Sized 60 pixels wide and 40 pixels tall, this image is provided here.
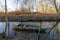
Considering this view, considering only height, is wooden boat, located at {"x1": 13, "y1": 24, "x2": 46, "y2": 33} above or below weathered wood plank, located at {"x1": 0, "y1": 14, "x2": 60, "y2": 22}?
below

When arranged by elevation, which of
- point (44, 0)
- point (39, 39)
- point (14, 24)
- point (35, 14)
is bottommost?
point (39, 39)

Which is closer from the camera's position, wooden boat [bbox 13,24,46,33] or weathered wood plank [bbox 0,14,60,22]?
weathered wood plank [bbox 0,14,60,22]

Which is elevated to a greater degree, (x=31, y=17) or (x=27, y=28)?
(x=31, y=17)

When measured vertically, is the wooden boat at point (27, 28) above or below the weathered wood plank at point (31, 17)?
below

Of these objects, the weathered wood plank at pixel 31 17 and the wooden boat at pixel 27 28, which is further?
the wooden boat at pixel 27 28

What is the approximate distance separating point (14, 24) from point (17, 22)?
87mm

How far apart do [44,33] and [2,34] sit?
691 millimetres

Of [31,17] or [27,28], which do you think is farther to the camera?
[27,28]

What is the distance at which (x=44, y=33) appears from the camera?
2.09 meters

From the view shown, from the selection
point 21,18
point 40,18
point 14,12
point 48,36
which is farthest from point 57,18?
point 14,12

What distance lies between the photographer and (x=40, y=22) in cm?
202

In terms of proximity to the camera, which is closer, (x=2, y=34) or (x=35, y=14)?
(x=35, y=14)

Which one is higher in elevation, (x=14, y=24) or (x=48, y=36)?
(x=14, y=24)

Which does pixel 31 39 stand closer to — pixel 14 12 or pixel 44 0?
pixel 14 12
